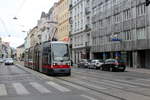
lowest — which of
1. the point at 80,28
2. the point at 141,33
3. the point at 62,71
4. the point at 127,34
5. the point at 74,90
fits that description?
the point at 74,90

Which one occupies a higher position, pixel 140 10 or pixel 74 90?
pixel 140 10

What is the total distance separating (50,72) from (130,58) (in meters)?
25.1

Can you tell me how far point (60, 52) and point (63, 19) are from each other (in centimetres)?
6460

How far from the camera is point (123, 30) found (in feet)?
163

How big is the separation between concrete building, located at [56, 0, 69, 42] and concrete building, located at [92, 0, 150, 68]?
2414 centimetres

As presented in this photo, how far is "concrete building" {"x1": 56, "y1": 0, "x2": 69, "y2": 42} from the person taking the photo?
8722 cm

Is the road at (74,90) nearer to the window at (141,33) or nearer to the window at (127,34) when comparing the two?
the window at (141,33)

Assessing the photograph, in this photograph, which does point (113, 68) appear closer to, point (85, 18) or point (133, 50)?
point (133, 50)

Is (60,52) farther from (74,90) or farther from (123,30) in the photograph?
(123,30)

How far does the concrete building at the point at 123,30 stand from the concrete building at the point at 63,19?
24136 mm

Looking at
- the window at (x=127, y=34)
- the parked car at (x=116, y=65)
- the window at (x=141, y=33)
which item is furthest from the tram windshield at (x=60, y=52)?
the window at (x=127, y=34)

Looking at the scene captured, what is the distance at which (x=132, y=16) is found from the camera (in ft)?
154

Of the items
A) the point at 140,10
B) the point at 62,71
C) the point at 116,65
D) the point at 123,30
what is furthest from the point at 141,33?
the point at 62,71

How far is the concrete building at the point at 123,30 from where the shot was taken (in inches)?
1743
